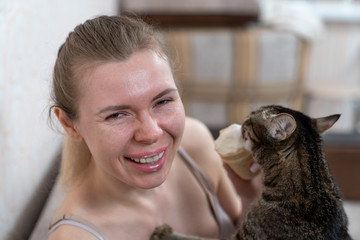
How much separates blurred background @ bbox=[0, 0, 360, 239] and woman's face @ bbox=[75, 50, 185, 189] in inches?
8.9

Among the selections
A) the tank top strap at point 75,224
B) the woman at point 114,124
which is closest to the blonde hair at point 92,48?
the woman at point 114,124

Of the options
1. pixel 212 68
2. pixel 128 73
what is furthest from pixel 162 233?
pixel 212 68

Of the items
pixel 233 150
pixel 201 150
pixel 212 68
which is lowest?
pixel 212 68

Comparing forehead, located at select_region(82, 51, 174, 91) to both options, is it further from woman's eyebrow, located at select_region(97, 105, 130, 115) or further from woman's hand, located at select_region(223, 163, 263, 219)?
woman's hand, located at select_region(223, 163, 263, 219)

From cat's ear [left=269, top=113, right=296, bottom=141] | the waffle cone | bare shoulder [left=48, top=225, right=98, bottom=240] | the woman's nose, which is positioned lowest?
bare shoulder [left=48, top=225, right=98, bottom=240]

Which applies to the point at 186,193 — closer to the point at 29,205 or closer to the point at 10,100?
the point at 29,205

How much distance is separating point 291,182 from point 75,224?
20.2 inches

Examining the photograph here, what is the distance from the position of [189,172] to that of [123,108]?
47cm

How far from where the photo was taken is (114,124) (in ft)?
2.60

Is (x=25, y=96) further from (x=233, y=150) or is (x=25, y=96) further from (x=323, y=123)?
(x=323, y=123)

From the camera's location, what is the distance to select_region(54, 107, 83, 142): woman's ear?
0.88 m

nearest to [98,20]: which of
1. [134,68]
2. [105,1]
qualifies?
[134,68]

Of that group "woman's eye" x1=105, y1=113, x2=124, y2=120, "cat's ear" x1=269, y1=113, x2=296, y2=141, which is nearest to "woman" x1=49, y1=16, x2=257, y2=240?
"woman's eye" x1=105, y1=113, x2=124, y2=120

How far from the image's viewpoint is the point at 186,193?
1162 millimetres
